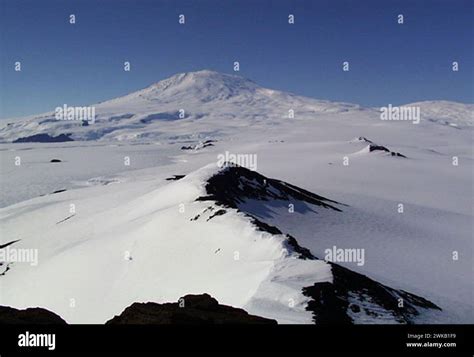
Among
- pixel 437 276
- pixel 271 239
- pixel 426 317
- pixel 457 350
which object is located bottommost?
pixel 437 276

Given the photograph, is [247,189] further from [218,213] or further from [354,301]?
[354,301]

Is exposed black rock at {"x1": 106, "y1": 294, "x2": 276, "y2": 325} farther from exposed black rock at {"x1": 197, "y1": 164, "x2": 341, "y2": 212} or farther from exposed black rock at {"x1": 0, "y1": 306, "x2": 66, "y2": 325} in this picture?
exposed black rock at {"x1": 197, "y1": 164, "x2": 341, "y2": 212}

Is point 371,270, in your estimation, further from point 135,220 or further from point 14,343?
point 14,343

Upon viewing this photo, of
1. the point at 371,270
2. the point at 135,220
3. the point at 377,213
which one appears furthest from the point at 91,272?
the point at 377,213

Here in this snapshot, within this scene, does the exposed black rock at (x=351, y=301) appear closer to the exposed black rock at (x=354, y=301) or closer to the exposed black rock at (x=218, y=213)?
the exposed black rock at (x=354, y=301)

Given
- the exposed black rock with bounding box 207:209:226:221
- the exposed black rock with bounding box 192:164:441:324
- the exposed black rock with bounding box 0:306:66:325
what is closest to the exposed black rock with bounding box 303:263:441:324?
the exposed black rock with bounding box 192:164:441:324

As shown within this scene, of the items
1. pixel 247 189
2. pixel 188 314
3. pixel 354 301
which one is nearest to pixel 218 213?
pixel 247 189
